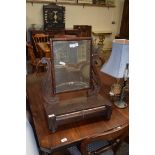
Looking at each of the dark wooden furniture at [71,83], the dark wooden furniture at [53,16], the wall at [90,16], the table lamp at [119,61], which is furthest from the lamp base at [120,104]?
the wall at [90,16]

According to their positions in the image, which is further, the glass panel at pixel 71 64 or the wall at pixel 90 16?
the wall at pixel 90 16

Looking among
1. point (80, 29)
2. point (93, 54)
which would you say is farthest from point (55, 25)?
point (93, 54)

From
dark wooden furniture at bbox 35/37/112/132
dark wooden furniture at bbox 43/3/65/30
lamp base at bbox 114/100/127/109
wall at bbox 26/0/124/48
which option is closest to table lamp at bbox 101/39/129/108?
→ lamp base at bbox 114/100/127/109

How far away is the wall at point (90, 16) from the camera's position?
470cm

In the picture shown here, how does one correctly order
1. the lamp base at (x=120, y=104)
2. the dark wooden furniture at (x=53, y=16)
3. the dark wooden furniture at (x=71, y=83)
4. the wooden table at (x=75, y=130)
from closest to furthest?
the wooden table at (x=75, y=130) < the dark wooden furniture at (x=71, y=83) < the lamp base at (x=120, y=104) < the dark wooden furniture at (x=53, y=16)

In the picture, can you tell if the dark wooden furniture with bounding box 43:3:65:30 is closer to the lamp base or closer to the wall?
the wall

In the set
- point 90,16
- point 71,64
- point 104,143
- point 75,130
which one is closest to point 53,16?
point 90,16

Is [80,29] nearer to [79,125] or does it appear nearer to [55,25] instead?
[55,25]

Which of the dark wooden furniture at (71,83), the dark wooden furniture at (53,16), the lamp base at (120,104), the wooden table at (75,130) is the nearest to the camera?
the wooden table at (75,130)

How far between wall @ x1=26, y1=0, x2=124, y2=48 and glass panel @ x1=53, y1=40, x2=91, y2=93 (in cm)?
387

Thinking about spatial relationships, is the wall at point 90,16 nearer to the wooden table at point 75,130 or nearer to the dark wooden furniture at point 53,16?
the dark wooden furniture at point 53,16

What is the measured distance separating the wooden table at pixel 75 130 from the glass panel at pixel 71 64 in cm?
23

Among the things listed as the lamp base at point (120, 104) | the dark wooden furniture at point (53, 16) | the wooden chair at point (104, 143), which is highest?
the dark wooden furniture at point (53, 16)
